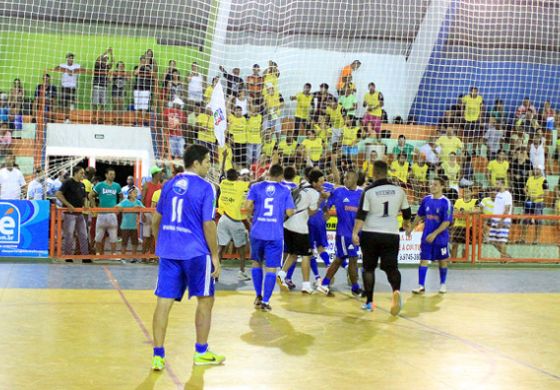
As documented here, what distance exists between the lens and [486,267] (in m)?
18.2

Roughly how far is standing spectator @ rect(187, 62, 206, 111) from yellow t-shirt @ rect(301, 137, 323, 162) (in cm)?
276

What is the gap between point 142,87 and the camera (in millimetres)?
19641

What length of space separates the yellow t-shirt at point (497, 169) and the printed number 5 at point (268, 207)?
34.8 feet

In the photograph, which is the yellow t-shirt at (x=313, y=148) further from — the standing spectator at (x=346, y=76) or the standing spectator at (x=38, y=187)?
the standing spectator at (x=38, y=187)

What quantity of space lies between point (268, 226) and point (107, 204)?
7091 millimetres

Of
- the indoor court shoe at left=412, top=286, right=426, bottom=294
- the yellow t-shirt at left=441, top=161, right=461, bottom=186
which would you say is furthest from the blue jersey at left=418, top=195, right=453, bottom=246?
the yellow t-shirt at left=441, top=161, right=461, bottom=186

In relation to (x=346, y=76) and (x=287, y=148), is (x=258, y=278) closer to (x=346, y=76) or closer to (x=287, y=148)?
(x=287, y=148)

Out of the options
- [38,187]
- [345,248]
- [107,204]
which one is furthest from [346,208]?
[38,187]

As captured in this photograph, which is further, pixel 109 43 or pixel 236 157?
pixel 109 43

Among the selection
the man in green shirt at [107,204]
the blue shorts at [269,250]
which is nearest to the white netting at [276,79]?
the man in green shirt at [107,204]

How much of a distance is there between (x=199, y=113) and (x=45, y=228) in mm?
4452

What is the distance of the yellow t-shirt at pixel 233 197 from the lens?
15477 millimetres

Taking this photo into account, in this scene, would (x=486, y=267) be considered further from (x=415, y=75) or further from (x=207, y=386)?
(x=207, y=386)

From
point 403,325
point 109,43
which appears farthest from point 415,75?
point 403,325
